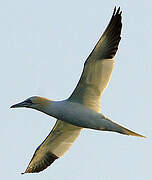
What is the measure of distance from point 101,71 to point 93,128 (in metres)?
1.50

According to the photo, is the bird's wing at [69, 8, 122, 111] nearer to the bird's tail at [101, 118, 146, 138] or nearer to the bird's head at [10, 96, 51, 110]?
the bird's head at [10, 96, 51, 110]

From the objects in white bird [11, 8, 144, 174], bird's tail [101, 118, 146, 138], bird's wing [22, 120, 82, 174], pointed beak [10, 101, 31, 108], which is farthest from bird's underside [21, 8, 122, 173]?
bird's wing [22, 120, 82, 174]

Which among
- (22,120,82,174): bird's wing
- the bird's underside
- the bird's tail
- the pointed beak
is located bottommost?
(22,120,82,174): bird's wing

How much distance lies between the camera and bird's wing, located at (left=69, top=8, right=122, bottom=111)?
16.0m

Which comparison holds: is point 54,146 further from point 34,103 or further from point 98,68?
point 98,68

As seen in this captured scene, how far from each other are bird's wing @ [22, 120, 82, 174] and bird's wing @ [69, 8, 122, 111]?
6.34ft

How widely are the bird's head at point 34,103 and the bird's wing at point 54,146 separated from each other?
4.85 ft

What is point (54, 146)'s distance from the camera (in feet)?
61.0

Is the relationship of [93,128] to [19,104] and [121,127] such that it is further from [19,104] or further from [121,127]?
[19,104]

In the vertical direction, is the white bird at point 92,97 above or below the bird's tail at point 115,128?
above

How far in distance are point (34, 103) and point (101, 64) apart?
2.20 metres

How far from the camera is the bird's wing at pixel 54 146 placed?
18312 millimetres

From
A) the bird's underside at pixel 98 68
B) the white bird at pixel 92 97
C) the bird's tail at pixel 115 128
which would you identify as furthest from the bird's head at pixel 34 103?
the bird's tail at pixel 115 128

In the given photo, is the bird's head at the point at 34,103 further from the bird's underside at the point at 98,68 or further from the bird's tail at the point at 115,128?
the bird's tail at the point at 115,128
